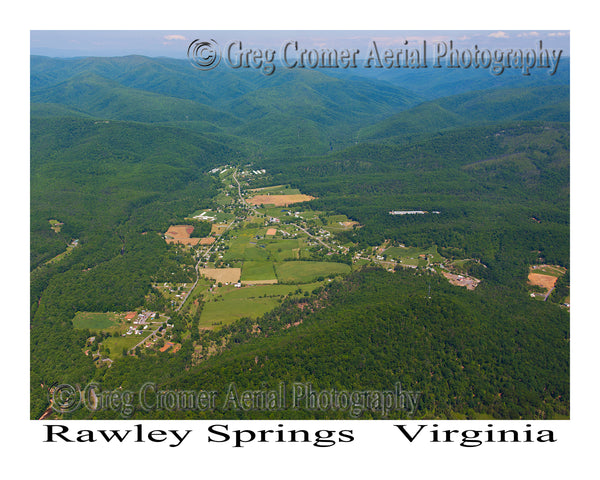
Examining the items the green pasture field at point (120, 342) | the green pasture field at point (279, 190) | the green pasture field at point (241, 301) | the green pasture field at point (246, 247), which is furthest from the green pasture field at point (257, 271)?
the green pasture field at point (279, 190)

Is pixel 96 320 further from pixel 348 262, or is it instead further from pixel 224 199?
pixel 224 199

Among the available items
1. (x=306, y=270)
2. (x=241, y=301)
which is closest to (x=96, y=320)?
(x=241, y=301)

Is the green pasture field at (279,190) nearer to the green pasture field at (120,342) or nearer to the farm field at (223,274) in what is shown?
the farm field at (223,274)

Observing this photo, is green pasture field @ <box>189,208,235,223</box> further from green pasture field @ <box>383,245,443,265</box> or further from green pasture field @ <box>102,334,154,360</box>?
green pasture field @ <box>102,334,154,360</box>

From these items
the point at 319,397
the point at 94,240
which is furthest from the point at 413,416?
the point at 94,240

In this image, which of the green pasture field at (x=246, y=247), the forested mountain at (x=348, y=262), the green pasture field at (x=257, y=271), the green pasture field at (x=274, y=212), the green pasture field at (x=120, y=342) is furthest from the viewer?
the green pasture field at (x=274, y=212)

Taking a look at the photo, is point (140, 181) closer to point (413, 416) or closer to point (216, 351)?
point (216, 351)
